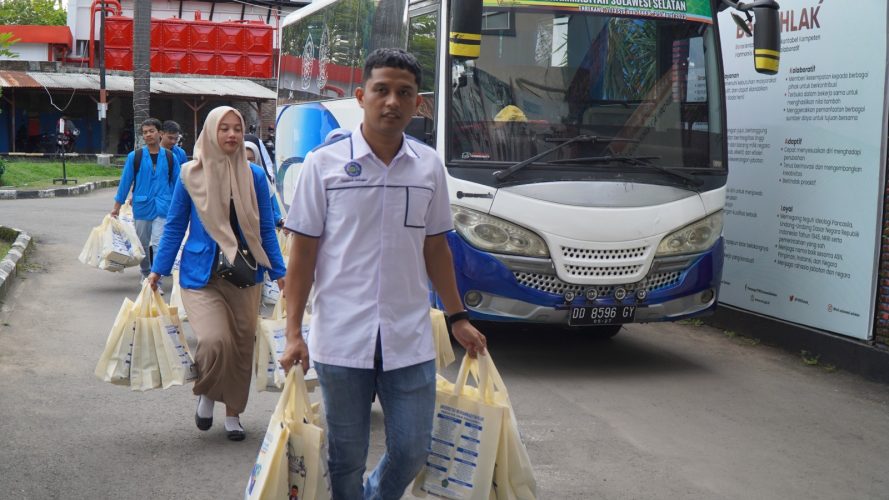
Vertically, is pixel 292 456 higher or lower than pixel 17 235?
higher

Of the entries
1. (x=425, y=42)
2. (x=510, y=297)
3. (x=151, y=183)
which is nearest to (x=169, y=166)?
(x=151, y=183)

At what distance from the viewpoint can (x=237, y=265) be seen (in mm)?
5719

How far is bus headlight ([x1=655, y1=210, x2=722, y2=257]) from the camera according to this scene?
7.84 m

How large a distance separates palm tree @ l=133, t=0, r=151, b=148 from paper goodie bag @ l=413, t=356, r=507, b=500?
1897 cm

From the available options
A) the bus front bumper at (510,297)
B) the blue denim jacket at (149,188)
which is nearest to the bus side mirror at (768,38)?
the bus front bumper at (510,297)

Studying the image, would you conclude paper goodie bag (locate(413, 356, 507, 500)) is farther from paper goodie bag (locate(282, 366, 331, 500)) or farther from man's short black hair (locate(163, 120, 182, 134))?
man's short black hair (locate(163, 120, 182, 134))

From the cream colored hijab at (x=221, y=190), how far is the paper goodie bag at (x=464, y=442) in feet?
6.91

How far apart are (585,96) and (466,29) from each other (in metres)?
1.31

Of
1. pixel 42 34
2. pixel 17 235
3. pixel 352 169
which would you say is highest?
pixel 42 34

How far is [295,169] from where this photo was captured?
43.0 feet

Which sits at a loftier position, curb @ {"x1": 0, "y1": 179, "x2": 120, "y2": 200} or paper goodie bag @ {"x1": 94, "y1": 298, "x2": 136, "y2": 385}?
paper goodie bag @ {"x1": 94, "y1": 298, "x2": 136, "y2": 385}

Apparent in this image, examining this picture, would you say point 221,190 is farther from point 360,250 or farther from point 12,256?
point 12,256

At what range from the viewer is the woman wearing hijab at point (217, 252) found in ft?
18.6

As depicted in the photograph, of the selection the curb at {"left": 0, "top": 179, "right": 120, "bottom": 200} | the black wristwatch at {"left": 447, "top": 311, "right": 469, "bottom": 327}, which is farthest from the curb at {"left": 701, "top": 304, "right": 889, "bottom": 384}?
the curb at {"left": 0, "top": 179, "right": 120, "bottom": 200}
